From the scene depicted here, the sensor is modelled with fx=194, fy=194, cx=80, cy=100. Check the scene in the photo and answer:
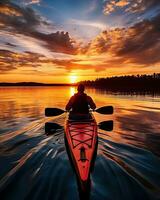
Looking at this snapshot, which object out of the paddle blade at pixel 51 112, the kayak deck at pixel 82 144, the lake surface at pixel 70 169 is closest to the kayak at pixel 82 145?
the kayak deck at pixel 82 144

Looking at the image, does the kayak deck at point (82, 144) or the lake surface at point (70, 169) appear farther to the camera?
the kayak deck at point (82, 144)

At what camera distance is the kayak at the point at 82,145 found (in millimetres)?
5213

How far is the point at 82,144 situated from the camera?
6473 mm

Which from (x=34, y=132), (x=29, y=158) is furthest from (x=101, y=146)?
(x=34, y=132)

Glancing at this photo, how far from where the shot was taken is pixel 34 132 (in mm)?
11992

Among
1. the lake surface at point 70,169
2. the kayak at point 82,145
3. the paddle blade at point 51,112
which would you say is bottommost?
the lake surface at point 70,169

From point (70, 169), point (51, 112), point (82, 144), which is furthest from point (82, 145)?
point (51, 112)

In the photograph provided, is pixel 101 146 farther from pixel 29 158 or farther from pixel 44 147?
pixel 29 158

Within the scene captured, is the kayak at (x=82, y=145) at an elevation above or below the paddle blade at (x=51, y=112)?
below

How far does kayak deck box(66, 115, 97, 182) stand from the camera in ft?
17.4

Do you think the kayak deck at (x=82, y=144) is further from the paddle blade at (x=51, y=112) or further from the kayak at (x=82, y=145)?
the paddle blade at (x=51, y=112)

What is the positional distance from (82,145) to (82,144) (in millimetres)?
69

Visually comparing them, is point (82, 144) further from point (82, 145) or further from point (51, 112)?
point (51, 112)

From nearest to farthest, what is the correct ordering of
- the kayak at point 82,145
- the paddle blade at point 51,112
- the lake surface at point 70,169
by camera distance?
the lake surface at point 70,169, the kayak at point 82,145, the paddle blade at point 51,112
